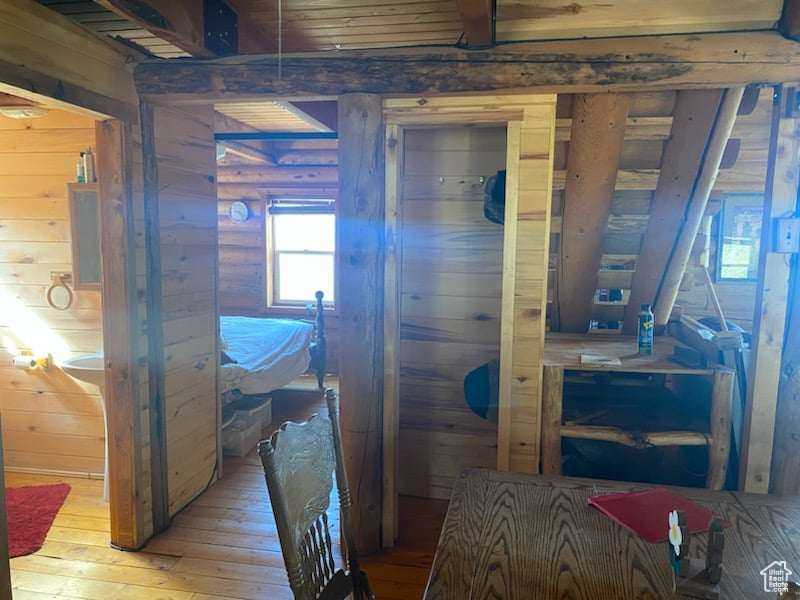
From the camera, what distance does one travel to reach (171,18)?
2.08 meters

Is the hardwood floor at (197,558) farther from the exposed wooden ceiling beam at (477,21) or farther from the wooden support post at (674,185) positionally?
the exposed wooden ceiling beam at (477,21)

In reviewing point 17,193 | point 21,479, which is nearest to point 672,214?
point 17,193

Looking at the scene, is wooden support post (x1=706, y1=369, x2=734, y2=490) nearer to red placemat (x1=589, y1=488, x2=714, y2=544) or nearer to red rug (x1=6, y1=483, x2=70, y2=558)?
red placemat (x1=589, y1=488, x2=714, y2=544)

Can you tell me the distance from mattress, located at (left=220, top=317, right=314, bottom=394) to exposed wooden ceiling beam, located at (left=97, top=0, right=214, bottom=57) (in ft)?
6.78

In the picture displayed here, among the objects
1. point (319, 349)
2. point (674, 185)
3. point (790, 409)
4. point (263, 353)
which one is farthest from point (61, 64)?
point (319, 349)

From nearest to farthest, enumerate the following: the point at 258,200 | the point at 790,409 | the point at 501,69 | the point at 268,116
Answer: the point at 501,69 → the point at 790,409 → the point at 268,116 → the point at 258,200

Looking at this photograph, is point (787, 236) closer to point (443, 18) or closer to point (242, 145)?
point (443, 18)

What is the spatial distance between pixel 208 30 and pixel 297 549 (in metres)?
2.02

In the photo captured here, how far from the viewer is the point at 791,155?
2.26 m

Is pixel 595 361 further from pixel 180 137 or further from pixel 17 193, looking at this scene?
pixel 17 193

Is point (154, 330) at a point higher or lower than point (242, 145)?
lower

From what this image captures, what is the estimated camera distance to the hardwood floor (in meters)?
2.33

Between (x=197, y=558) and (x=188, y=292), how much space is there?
1292 mm

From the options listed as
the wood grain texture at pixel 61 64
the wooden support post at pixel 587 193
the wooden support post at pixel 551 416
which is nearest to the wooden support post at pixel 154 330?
the wood grain texture at pixel 61 64
